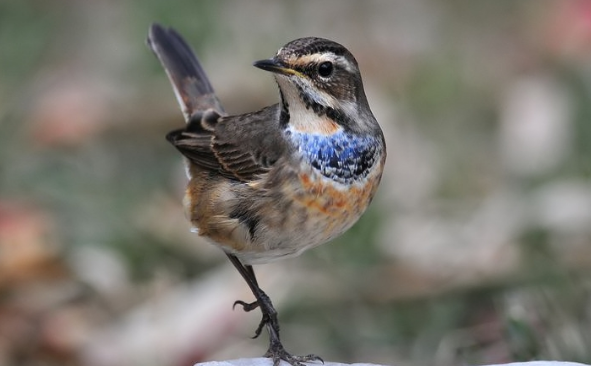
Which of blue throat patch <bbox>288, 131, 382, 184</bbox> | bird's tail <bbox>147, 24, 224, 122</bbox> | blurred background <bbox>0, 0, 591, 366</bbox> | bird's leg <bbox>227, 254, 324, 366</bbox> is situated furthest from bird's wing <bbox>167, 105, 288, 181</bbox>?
blurred background <bbox>0, 0, 591, 366</bbox>

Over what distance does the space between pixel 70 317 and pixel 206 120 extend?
1.58 meters

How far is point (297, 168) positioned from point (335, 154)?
15 cm

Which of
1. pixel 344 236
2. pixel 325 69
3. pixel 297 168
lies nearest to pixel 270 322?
pixel 297 168

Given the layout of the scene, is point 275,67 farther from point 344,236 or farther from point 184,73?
point 344,236

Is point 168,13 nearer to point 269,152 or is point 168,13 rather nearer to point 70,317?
point 70,317

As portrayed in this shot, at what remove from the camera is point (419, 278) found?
21.9 feet

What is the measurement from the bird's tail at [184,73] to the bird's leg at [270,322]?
33.8 inches

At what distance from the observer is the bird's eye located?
4.79 metres

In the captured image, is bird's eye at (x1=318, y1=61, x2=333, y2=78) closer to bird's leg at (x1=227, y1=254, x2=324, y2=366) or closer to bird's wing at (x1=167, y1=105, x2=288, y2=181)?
bird's wing at (x1=167, y1=105, x2=288, y2=181)

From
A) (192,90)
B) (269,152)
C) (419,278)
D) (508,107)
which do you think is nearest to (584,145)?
(508,107)

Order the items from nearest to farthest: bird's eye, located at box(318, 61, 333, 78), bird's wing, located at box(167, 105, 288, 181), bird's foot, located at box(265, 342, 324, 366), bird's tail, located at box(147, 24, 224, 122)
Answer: bird's eye, located at box(318, 61, 333, 78) < bird's foot, located at box(265, 342, 324, 366) < bird's wing, located at box(167, 105, 288, 181) < bird's tail, located at box(147, 24, 224, 122)

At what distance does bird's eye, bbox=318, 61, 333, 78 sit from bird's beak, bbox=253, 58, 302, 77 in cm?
10

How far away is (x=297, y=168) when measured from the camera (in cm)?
495

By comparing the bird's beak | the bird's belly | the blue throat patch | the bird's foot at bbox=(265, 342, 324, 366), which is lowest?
the bird's foot at bbox=(265, 342, 324, 366)
